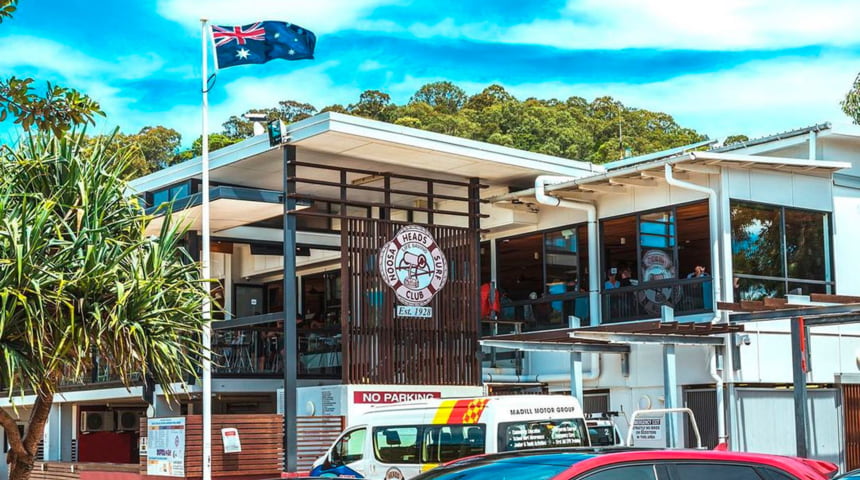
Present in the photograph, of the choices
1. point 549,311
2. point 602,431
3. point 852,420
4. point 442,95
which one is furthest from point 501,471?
point 442,95

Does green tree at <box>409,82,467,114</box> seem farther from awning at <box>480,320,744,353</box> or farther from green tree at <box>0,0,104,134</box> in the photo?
green tree at <box>0,0,104,134</box>

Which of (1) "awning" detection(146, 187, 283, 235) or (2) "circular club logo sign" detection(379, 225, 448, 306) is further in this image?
(2) "circular club logo sign" detection(379, 225, 448, 306)

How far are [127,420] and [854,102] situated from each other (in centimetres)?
2164

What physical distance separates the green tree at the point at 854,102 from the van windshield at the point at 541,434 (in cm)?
1668

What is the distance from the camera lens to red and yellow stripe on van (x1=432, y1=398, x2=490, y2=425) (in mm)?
15234

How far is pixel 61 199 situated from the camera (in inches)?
534

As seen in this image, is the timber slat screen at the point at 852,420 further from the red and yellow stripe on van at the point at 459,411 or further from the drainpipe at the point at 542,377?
the red and yellow stripe on van at the point at 459,411

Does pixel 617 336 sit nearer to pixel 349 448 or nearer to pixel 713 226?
pixel 713 226

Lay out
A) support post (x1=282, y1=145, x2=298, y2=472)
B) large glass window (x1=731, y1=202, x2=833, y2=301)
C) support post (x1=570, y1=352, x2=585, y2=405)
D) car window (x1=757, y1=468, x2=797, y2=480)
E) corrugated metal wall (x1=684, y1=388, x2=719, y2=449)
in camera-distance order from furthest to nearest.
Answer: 1. large glass window (x1=731, y1=202, x2=833, y2=301)
2. support post (x1=282, y1=145, x2=298, y2=472)
3. corrugated metal wall (x1=684, y1=388, x2=719, y2=449)
4. support post (x1=570, y1=352, x2=585, y2=405)
5. car window (x1=757, y1=468, x2=797, y2=480)

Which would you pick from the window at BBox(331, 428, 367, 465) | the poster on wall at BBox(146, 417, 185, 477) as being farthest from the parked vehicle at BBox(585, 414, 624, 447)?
the poster on wall at BBox(146, 417, 185, 477)

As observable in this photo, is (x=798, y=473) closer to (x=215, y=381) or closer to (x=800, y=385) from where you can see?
(x=800, y=385)

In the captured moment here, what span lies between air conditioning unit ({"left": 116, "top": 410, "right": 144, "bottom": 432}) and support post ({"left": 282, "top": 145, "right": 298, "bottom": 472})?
12.9 metres

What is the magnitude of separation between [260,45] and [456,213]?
511 cm

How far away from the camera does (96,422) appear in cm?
3161
